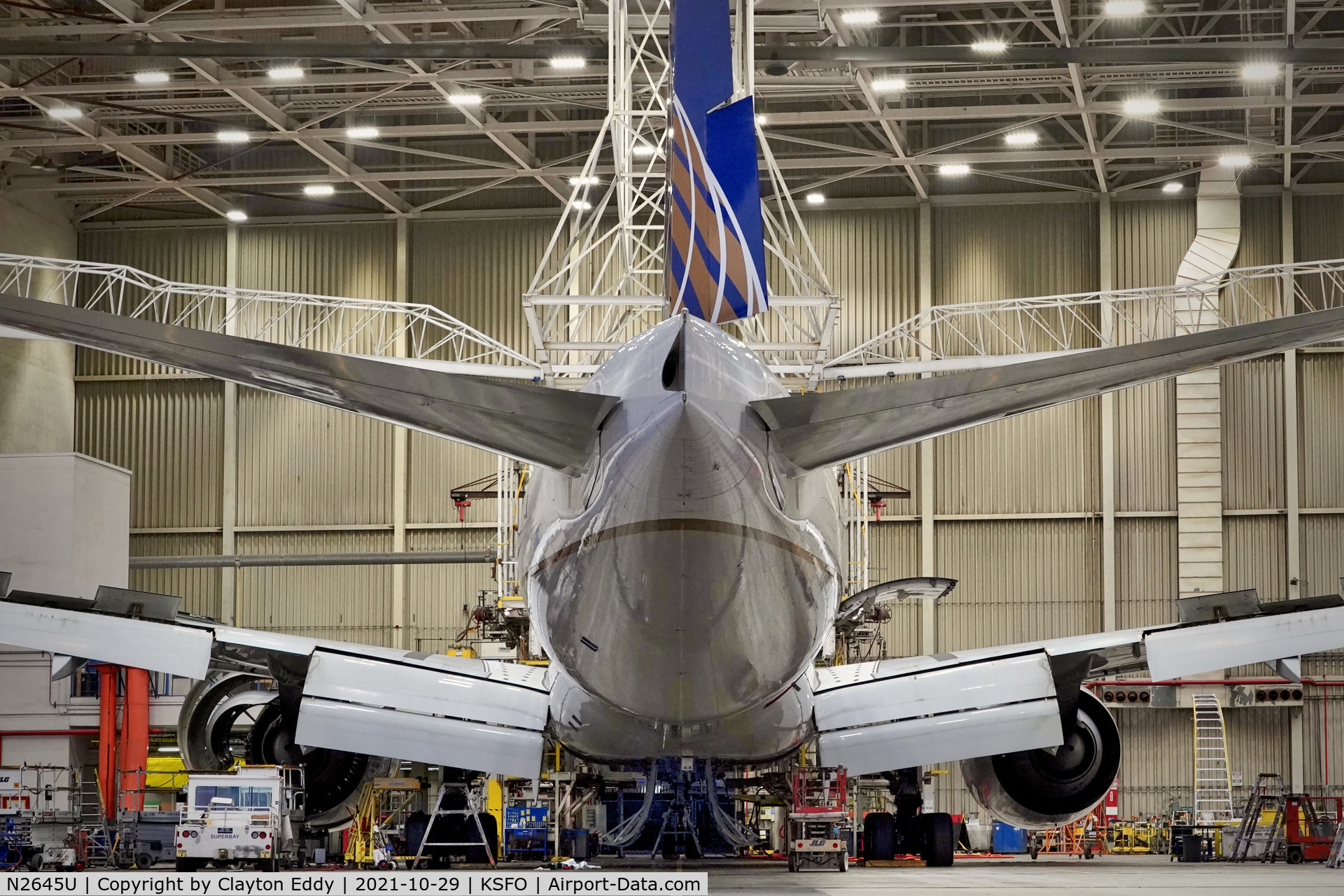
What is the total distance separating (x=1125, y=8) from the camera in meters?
31.9

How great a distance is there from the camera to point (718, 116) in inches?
425

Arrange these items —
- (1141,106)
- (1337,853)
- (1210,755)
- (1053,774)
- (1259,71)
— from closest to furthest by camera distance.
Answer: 1. (1053,774)
2. (1337,853)
3. (1259,71)
4. (1141,106)
5. (1210,755)

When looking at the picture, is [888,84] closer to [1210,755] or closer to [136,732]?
[1210,755]

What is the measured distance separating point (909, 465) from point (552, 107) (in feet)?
→ 49.1

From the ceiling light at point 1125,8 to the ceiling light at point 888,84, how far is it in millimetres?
5133

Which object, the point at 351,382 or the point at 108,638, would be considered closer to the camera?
the point at 351,382

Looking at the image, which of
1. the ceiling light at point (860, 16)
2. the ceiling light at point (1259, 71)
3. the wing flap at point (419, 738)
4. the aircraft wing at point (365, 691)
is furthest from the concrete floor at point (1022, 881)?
the ceiling light at point (860, 16)

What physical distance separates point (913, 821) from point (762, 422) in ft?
39.0

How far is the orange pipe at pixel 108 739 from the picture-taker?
3170 centimetres

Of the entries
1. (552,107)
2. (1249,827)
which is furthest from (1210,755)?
Answer: (552,107)

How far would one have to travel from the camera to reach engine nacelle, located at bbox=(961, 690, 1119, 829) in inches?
620

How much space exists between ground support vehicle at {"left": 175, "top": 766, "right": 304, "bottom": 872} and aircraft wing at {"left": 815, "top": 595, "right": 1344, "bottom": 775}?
32.4 feet

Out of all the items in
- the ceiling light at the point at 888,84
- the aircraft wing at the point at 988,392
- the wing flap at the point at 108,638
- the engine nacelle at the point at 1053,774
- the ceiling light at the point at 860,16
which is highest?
the ceiling light at the point at 860,16

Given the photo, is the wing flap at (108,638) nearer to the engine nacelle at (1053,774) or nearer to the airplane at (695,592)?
the airplane at (695,592)
